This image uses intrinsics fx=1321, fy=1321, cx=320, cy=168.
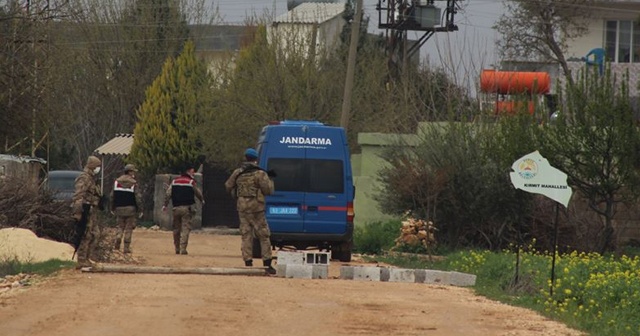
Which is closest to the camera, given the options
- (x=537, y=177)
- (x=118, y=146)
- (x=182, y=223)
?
(x=537, y=177)

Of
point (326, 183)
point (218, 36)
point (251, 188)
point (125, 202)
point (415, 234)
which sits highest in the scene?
point (218, 36)

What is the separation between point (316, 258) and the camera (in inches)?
826

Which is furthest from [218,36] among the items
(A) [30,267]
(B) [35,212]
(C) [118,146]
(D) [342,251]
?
(A) [30,267]

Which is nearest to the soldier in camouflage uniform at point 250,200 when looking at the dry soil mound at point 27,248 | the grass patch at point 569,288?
the dry soil mound at point 27,248

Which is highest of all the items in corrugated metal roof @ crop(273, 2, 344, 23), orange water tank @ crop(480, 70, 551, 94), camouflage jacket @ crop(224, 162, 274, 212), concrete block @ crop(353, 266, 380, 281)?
corrugated metal roof @ crop(273, 2, 344, 23)

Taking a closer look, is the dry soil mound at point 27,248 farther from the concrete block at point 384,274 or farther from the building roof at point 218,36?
the building roof at point 218,36

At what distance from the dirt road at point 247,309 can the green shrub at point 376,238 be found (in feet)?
35.7

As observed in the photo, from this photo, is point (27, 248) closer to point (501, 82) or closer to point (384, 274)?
point (384, 274)

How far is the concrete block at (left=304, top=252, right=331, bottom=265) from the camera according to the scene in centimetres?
2092

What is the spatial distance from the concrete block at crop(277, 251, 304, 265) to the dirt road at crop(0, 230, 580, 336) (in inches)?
42.4

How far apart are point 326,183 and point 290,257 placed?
5.29m

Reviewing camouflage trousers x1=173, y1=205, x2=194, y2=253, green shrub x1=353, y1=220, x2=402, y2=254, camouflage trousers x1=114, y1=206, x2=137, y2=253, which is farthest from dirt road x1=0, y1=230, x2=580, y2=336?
green shrub x1=353, y1=220, x2=402, y2=254

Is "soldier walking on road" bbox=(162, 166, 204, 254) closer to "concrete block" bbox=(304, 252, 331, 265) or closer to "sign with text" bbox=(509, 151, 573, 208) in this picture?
"concrete block" bbox=(304, 252, 331, 265)

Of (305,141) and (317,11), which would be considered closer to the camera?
(305,141)
